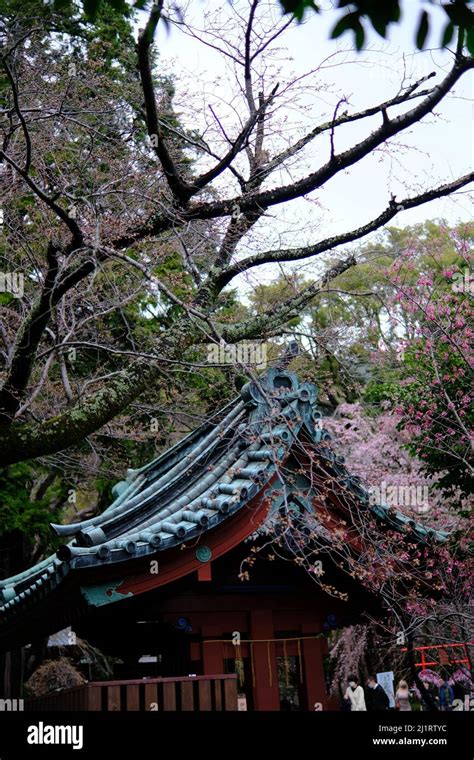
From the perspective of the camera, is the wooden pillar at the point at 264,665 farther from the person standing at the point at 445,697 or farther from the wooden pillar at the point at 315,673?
the person standing at the point at 445,697

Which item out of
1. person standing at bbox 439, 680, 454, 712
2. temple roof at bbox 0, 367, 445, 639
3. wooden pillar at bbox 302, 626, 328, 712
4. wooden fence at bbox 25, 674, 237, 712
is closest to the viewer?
wooden fence at bbox 25, 674, 237, 712

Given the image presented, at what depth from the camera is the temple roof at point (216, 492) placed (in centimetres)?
593

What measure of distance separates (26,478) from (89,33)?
8.28 metres

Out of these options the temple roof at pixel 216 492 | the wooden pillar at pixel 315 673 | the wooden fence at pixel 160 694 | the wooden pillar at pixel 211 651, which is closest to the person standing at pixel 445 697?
the wooden pillar at pixel 315 673

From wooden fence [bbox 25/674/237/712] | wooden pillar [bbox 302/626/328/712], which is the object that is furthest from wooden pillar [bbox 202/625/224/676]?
wooden pillar [bbox 302/626/328/712]

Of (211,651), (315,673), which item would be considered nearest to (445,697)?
(315,673)

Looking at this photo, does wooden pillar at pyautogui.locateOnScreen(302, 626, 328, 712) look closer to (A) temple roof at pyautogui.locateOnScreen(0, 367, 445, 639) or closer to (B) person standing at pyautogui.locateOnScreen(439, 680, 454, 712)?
(A) temple roof at pyautogui.locateOnScreen(0, 367, 445, 639)

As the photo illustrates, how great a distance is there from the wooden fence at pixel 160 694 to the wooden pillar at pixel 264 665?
2.93 feet

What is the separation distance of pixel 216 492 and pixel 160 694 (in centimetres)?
166

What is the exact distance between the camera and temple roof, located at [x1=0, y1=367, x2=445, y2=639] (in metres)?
5.93

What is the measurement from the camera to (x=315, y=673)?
23.5 feet

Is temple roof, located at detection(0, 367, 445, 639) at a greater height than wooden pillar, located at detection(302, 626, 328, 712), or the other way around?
temple roof, located at detection(0, 367, 445, 639)

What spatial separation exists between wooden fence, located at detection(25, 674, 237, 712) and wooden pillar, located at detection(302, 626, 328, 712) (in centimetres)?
130

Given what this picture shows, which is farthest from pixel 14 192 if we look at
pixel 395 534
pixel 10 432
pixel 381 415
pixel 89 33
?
pixel 381 415
